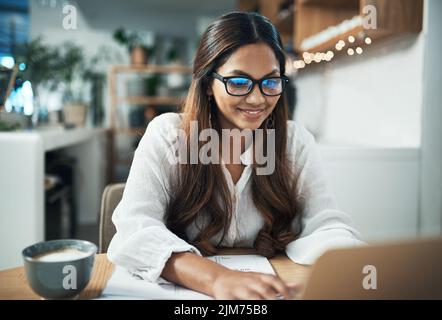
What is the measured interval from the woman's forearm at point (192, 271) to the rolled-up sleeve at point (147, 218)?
0.01m

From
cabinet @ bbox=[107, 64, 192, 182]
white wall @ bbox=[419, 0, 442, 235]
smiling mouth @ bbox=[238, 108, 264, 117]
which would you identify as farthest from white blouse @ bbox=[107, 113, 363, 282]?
cabinet @ bbox=[107, 64, 192, 182]

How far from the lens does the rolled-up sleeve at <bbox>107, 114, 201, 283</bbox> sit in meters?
0.61

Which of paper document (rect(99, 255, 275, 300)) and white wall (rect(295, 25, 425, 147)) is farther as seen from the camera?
white wall (rect(295, 25, 425, 147))

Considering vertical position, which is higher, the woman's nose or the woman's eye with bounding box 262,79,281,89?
the woman's eye with bounding box 262,79,281,89

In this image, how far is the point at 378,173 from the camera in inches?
58.2

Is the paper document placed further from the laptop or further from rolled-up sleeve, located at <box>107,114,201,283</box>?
the laptop

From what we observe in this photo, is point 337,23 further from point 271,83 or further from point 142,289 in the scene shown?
point 142,289

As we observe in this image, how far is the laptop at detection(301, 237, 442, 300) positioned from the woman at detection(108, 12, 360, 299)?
0.21m

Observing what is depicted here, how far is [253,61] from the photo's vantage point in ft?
2.27

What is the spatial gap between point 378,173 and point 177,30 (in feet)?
15.2

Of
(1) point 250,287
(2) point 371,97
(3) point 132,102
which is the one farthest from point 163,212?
(3) point 132,102

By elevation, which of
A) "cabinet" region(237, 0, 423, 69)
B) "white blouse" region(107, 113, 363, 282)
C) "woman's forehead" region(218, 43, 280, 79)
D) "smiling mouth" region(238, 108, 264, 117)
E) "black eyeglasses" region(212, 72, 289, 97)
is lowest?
"white blouse" region(107, 113, 363, 282)

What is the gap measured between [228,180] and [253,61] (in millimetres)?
244
